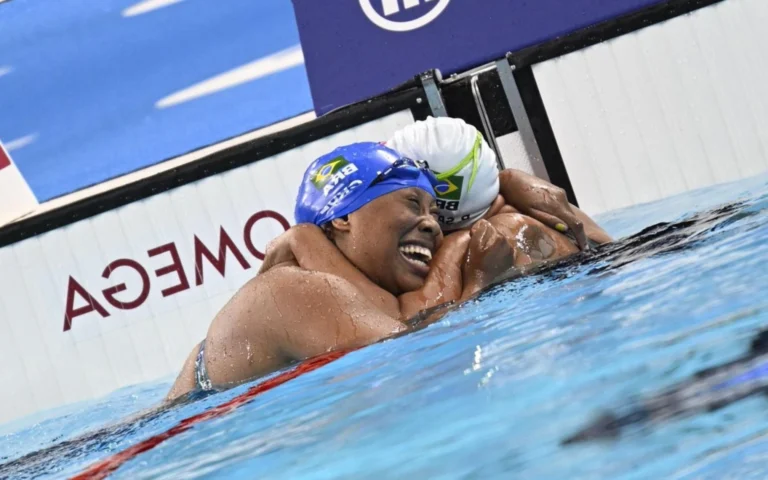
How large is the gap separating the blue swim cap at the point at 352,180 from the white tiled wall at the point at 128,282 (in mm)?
1938

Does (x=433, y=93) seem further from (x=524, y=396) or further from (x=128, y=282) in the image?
(x=524, y=396)

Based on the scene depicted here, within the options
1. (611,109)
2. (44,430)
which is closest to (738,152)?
(611,109)

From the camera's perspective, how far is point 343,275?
3080mm

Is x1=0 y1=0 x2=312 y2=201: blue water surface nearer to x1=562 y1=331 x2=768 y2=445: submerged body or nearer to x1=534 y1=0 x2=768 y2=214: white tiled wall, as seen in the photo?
x1=534 y1=0 x2=768 y2=214: white tiled wall

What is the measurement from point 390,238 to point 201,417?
917mm

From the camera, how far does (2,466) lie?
339 centimetres

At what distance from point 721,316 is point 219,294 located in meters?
3.70

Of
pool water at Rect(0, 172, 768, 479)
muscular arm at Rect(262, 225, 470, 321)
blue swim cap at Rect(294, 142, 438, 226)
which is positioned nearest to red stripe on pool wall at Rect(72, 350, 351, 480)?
pool water at Rect(0, 172, 768, 479)

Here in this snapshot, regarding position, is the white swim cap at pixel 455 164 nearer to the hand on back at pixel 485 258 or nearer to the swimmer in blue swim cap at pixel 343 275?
the swimmer in blue swim cap at pixel 343 275

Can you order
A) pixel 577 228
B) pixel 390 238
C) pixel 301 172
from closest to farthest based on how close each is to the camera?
pixel 390 238
pixel 577 228
pixel 301 172

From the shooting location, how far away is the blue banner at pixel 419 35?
5699 mm

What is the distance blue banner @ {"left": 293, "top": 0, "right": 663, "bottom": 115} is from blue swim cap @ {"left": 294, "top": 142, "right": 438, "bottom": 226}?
8.16ft

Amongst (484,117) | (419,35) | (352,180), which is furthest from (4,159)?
(352,180)

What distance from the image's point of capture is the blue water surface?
643 cm
